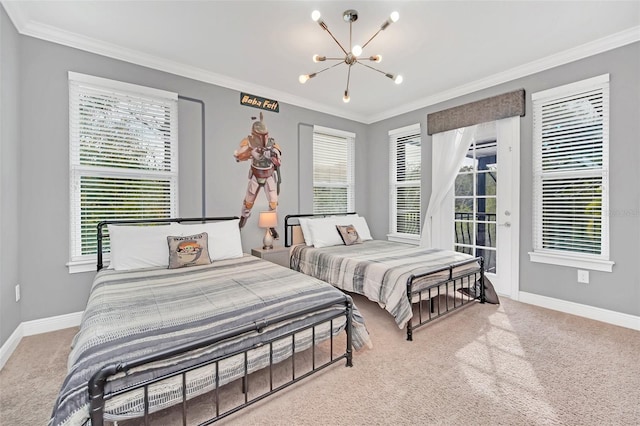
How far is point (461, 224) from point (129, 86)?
428 cm

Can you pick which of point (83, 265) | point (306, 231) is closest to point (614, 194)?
point (306, 231)

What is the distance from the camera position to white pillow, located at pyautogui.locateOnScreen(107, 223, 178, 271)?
2500mm

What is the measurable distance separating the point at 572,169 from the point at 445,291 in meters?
1.86

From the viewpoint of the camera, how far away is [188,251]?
8.61 ft

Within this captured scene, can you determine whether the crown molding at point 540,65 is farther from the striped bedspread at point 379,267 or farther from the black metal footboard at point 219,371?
the black metal footboard at point 219,371

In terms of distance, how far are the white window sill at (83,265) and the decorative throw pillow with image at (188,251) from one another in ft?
2.75

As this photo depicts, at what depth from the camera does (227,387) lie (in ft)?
5.94

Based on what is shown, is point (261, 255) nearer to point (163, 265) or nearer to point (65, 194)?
point (163, 265)

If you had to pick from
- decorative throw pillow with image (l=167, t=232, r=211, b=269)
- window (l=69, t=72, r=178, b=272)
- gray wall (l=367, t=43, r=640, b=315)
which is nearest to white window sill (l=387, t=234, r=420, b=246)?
gray wall (l=367, t=43, r=640, b=315)

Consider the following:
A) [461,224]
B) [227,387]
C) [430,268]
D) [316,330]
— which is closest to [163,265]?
[227,387]

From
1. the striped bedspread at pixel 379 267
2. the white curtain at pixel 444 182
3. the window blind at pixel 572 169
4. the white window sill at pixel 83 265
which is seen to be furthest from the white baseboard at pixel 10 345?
the window blind at pixel 572 169

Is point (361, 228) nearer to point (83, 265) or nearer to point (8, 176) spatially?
point (83, 265)

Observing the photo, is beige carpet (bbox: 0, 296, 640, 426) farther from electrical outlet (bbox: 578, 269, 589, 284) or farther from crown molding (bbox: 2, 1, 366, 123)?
crown molding (bbox: 2, 1, 366, 123)

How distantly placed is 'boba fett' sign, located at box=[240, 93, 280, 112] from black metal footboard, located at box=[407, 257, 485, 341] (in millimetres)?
2899
